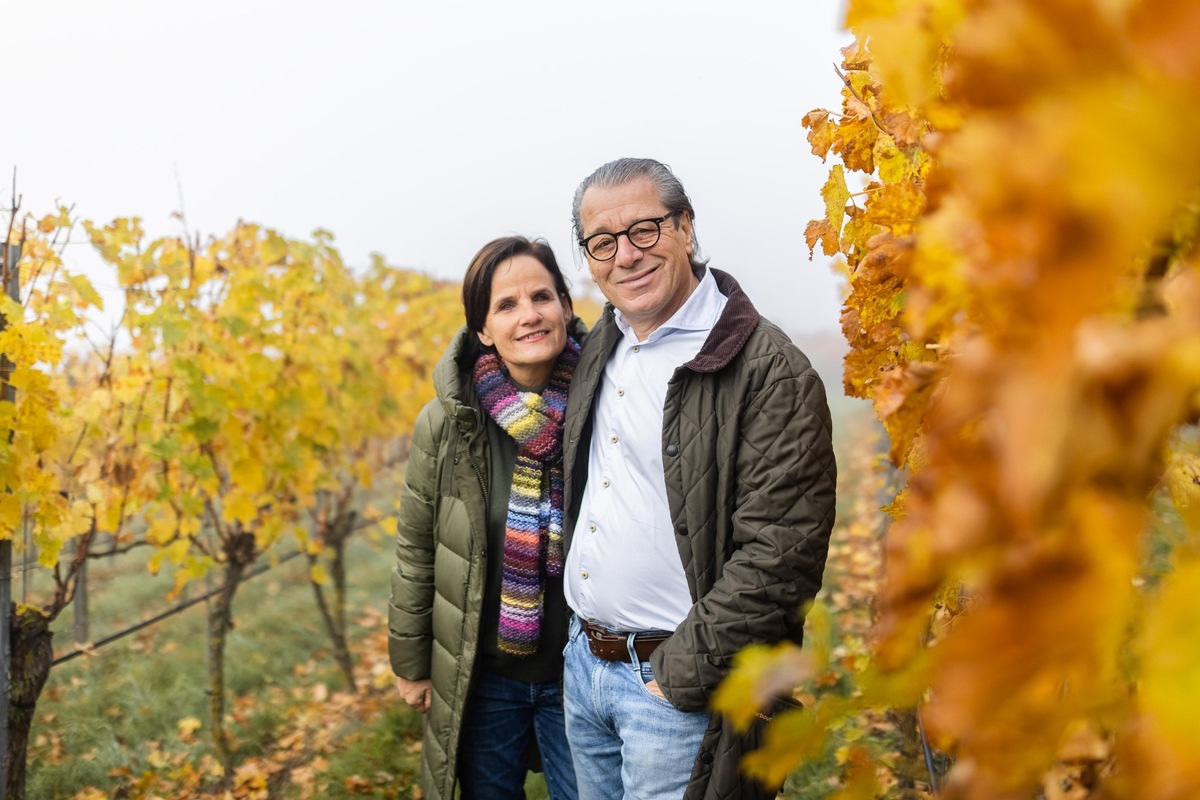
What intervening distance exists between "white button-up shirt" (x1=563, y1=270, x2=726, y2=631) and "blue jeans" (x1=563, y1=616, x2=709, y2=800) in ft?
0.42

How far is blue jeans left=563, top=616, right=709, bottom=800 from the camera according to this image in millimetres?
1781

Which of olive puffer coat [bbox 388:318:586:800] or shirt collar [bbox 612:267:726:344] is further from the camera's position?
olive puffer coat [bbox 388:318:586:800]

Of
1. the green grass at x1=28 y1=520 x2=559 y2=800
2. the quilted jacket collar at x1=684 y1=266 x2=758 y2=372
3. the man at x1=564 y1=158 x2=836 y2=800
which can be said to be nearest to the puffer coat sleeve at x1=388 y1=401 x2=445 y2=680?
the man at x1=564 y1=158 x2=836 y2=800

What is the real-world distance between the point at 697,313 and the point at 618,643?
2.65 ft

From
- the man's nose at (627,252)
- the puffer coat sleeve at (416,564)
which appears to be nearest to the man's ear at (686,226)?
the man's nose at (627,252)

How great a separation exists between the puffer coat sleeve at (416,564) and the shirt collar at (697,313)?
76 centimetres

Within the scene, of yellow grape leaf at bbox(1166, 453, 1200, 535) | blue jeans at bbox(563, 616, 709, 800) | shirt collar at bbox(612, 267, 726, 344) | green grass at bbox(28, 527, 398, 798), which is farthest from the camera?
green grass at bbox(28, 527, 398, 798)

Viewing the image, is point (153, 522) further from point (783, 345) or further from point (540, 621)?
point (783, 345)

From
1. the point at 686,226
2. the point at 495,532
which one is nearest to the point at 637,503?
the point at 495,532

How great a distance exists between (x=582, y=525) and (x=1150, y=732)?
170cm

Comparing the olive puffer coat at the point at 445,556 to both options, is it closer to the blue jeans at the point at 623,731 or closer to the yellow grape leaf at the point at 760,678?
the blue jeans at the point at 623,731

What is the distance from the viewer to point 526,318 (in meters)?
2.16

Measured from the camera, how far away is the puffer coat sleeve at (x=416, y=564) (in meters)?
2.31

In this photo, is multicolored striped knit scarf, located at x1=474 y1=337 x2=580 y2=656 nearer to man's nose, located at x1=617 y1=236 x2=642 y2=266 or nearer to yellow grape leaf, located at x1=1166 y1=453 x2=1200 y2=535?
man's nose, located at x1=617 y1=236 x2=642 y2=266
